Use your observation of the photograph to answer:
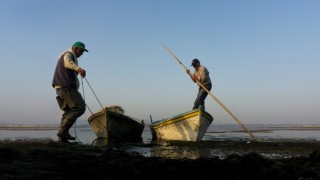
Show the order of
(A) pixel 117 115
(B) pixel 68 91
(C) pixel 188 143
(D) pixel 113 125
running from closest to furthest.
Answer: (B) pixel 68 91 → (C) pixel 188 143 → (D) pixel 113 125 → (A) pixel 117 115

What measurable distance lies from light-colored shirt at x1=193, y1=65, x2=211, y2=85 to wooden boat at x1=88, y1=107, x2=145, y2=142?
11.6 ft

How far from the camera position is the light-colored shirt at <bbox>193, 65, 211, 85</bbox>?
1469 cm

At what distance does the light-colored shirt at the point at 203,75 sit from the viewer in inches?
578

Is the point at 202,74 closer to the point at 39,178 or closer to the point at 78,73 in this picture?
the point at 78,73

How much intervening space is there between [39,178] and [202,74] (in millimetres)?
11444

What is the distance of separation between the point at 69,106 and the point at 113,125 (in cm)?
556

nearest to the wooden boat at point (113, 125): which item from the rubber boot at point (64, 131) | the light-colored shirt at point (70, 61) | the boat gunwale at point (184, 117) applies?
the boat gunwale at point (184, 117)

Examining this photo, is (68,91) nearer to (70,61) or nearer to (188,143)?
(70,61)

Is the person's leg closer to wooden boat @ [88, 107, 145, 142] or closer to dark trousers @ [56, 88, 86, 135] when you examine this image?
dark trousers @ [56, 88, 86, 135]

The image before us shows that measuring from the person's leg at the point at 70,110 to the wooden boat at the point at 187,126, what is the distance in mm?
5548

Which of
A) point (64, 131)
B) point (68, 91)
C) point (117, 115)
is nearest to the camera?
point (64, 131)

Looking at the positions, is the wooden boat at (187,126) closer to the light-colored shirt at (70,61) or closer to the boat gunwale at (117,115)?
the boat gunwale at (117,115)

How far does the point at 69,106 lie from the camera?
9.34 m

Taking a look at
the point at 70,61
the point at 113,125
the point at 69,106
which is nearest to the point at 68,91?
the point at 69,106
